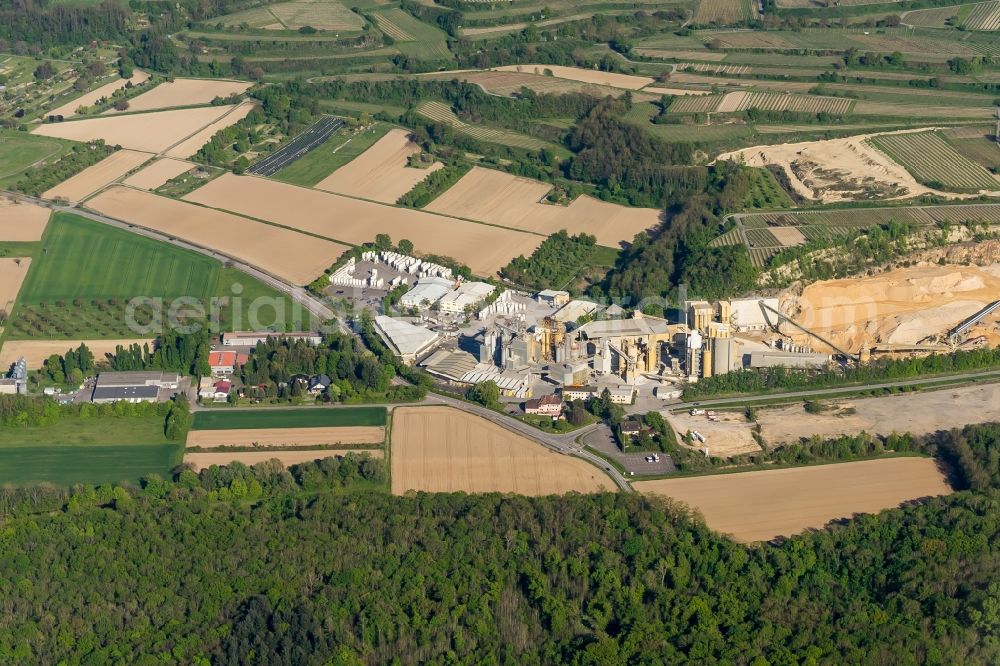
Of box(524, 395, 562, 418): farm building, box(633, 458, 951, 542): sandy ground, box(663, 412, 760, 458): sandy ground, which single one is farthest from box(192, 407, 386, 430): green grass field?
box(633, 458, 951, 542): sandy ground

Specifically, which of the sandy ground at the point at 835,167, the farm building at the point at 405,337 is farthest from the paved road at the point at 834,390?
the sandy ground at the point at 835,167

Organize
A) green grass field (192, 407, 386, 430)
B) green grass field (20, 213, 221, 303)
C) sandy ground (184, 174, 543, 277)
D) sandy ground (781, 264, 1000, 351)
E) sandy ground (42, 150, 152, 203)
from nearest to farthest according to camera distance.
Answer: green grass field (192, 407, 386, 430) → sandy ground (781, 264, 1000, 351) → green grass field (20, 213, 221, 303) → sandy ground (184, 174, 543, 277) → sandy ground (42, 150, 152, 203)

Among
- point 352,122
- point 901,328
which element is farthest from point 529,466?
point 352,122

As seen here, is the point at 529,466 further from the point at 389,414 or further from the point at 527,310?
the point at 527,310

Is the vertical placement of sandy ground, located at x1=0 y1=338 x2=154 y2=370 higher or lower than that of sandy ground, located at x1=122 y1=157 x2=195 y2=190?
lower

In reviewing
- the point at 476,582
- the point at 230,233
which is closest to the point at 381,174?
the point at 230,233

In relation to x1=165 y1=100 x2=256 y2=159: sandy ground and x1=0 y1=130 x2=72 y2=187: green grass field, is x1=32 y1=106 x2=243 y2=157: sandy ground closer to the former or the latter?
x1=165 y1=100 x2=256 y2=159: sandy ground
